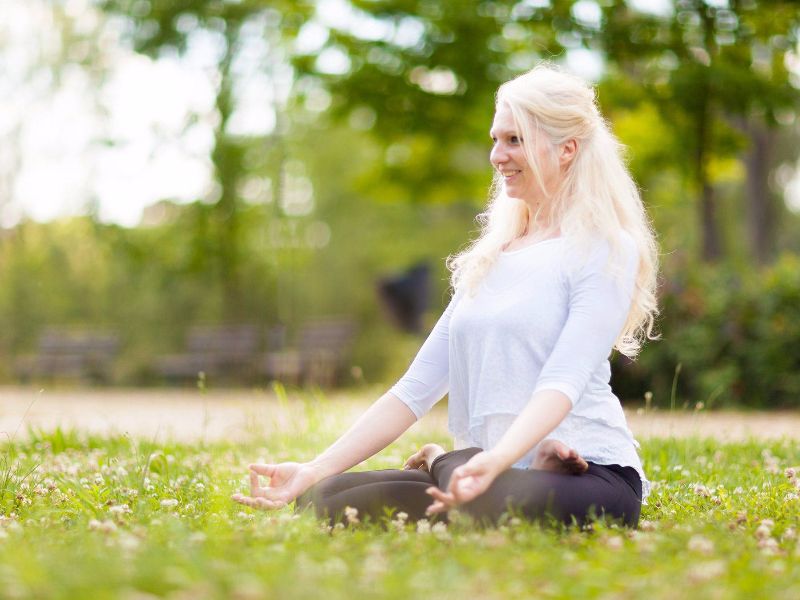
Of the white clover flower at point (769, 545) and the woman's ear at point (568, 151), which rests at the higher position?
the woman's ear at point (568, 151)

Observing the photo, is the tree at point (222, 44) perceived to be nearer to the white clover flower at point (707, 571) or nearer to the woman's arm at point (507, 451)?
the woman's arm at point (507, 451)

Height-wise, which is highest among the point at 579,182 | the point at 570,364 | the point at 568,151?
the point at 568,151

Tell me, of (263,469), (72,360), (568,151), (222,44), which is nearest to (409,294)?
(222,44)

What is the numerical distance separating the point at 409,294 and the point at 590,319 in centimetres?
1565

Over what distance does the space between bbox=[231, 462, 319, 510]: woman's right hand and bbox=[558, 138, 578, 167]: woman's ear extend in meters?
1.38

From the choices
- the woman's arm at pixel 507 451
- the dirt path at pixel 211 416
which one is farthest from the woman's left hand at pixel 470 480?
the dirt path at pixel 211 416

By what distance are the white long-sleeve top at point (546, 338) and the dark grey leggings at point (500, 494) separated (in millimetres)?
105

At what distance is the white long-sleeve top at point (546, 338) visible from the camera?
3.31m

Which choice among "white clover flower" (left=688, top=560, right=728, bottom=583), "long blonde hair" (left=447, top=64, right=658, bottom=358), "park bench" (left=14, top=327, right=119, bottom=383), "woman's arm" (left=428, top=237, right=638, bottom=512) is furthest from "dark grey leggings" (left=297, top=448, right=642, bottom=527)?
"park bench" (left=14, top=327, right=119, bottom=383)

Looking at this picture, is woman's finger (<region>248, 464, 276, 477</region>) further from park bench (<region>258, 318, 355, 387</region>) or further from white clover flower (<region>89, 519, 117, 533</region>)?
park bench (<region>258, 318, 355, 387</region>)

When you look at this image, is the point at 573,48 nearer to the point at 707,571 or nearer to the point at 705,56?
the point at 705,56

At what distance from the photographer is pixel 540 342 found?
135 inches

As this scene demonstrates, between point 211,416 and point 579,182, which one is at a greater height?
point 579,182

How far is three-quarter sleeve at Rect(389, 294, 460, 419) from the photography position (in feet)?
12.4
